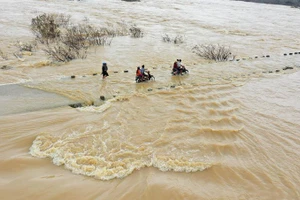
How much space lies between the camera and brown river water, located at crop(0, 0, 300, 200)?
5.54 m

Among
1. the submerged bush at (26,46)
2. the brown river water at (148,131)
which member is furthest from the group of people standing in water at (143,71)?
the submerged bush at (26,46)

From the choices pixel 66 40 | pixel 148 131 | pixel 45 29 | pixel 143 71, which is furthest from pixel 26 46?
pixel 148 131

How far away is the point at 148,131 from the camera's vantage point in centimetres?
772

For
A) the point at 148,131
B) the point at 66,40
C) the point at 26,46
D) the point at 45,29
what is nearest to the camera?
the point at 148,131

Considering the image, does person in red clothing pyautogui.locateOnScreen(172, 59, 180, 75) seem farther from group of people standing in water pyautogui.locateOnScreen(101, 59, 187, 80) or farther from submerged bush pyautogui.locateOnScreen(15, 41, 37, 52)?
submerged bush pyautogui.locateOnScreen(15, 41, 37, 52)

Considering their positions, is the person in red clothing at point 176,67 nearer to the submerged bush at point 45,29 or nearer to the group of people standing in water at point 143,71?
the group of people standing in water at point 143,71

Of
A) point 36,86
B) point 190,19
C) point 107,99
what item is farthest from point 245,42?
point 36,86

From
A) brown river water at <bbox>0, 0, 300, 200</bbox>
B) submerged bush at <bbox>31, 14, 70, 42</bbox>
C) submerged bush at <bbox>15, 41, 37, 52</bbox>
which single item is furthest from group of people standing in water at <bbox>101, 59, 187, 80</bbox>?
submerged bush at <bbox>31, 14, 70, 42</bbox>

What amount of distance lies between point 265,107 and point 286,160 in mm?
3421

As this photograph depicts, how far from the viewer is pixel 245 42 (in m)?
21.6

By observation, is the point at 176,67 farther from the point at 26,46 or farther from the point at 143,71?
the point at 26,46

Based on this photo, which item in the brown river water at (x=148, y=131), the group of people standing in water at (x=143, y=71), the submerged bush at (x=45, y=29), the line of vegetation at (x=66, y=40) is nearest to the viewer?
the brown river water at (x=148, y=131)

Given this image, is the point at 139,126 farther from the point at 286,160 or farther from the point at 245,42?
the point at 245,42

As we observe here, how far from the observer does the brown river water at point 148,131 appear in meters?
5.54
